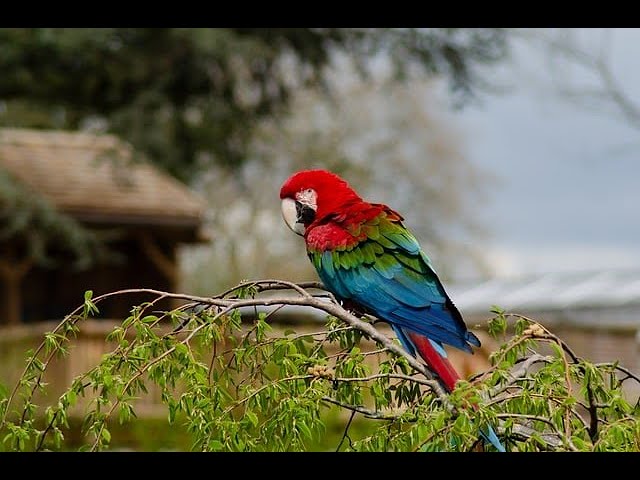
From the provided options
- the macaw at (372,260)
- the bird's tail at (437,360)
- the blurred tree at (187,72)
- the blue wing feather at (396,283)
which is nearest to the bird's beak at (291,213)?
the macaw at (372,260)

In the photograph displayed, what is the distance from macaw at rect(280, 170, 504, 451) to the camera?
211cm

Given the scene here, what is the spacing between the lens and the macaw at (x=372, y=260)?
6.91ft

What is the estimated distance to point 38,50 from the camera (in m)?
11.0

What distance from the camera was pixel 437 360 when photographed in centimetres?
202

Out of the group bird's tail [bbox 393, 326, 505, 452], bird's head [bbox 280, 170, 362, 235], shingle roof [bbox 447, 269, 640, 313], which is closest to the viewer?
bird's tail [bbox 393, 326, 505, 452]

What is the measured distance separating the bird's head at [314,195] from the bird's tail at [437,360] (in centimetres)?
37

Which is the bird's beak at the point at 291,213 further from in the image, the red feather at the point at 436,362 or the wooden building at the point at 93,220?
the wooden building at the point at 93,220

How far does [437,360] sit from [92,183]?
11147 mm

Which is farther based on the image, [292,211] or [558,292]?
[558,292]

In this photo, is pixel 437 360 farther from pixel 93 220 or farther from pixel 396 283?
pixel 93 220

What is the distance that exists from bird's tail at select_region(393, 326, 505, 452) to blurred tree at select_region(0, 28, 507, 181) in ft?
28.9

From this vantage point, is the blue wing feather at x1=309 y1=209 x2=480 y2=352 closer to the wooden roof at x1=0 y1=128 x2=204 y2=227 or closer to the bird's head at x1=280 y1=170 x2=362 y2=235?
the bird's head at x1=280 y1=170 x2=362 y2=235

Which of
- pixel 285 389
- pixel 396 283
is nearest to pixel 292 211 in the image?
pixel 396 283

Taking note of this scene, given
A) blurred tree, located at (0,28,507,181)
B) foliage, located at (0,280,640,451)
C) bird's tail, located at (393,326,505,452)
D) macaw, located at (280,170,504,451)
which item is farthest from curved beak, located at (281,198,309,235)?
blurred tree, located at (0,28,507,181)
